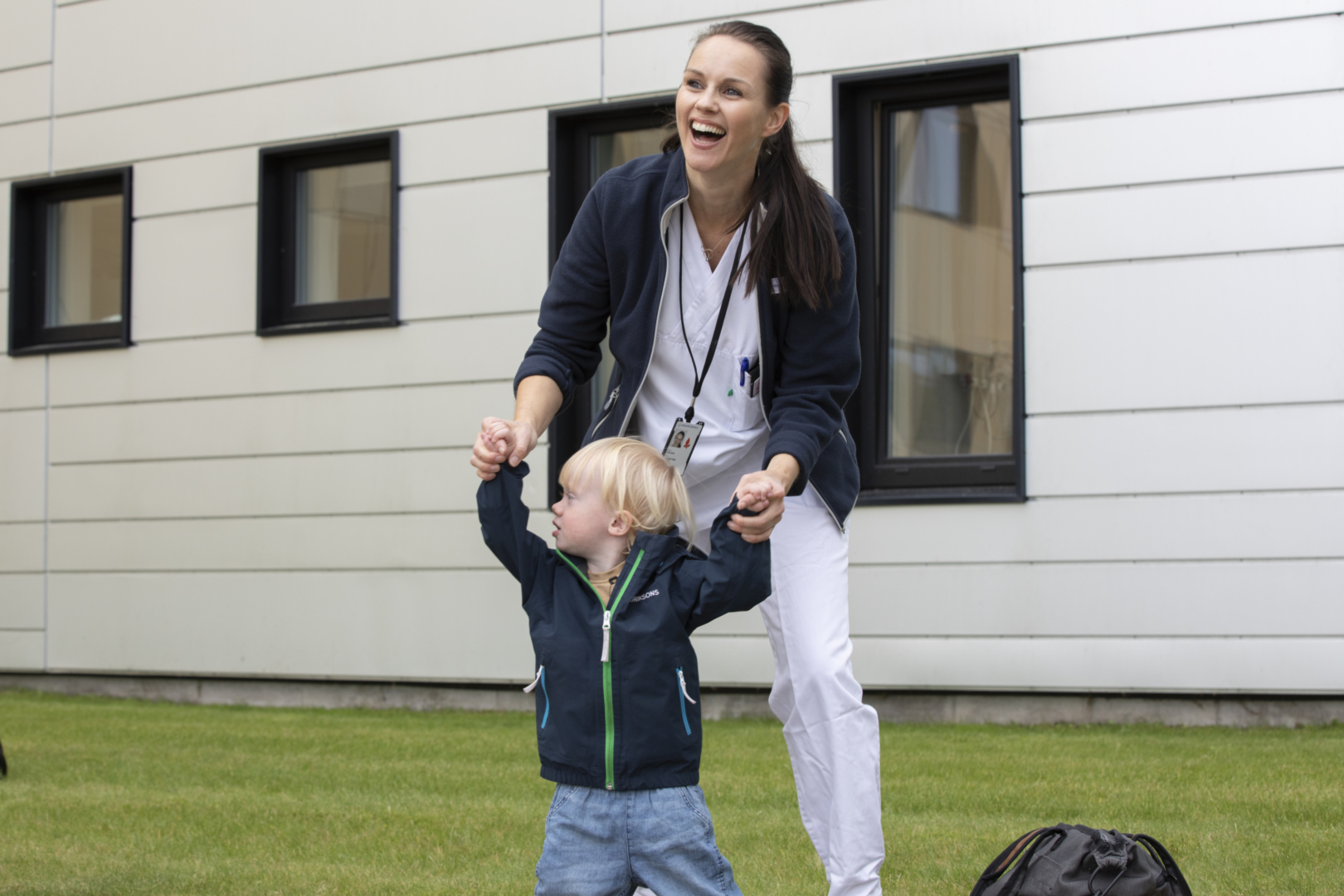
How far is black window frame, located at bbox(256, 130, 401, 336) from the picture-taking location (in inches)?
300

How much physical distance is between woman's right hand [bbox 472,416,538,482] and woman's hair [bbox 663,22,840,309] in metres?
0.70

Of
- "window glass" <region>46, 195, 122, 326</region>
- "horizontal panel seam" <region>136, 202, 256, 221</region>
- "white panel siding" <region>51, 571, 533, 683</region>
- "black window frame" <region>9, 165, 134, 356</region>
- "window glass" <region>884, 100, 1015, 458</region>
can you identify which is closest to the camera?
"window glass" <region>884, 100, 1015, 458</region>

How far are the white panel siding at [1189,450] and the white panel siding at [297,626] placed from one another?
275 centimetres

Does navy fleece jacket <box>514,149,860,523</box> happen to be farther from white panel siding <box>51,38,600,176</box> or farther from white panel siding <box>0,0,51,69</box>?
white panel siding <box>0,0,51,69</box>

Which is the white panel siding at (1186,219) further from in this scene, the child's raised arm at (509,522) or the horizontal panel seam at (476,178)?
the child's raised arm at (509,522)

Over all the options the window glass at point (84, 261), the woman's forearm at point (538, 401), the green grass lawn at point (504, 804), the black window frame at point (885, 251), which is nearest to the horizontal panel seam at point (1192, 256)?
the black window frame at point (885, 251)

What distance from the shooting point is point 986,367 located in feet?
21.8

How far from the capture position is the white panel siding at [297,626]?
7.29m

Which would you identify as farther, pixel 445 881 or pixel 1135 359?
pixel 1135 359

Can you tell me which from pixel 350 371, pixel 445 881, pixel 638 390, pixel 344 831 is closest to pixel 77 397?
pixel 350 371

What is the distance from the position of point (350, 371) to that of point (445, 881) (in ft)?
14.9

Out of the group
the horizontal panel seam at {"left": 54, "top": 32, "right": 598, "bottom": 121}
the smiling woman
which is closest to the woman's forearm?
the smiling woman

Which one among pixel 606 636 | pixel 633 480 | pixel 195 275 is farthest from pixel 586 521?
pixel 195 275

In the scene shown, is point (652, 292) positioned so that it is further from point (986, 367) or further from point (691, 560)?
point (986, 367)
